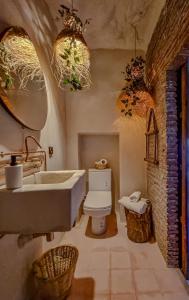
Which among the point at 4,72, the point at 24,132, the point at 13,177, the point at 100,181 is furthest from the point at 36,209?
the point at 100,181

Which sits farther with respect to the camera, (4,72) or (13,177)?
(4,72)

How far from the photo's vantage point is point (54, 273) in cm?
155

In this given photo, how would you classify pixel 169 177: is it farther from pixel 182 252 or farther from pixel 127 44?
pixel 127 44

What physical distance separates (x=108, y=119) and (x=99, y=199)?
1.27 m

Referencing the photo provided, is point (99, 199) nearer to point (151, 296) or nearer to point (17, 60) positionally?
point (151, 296)

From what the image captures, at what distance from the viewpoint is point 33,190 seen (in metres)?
0.91

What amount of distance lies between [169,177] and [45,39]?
202 cm

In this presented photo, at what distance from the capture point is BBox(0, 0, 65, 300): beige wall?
43.5 inches

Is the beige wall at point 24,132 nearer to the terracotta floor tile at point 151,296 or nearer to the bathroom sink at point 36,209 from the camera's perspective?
the bathroom sink at point 36,209

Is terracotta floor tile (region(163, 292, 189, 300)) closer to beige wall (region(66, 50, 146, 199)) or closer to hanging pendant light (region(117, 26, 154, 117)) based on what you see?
beige wall (region(66, 50, 146, 199))

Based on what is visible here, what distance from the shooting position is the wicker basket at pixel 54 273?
1.37 m

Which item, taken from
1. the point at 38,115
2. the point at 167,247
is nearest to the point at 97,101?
the point at 38,115

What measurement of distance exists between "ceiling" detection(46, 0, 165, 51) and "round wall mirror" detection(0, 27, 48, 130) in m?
1.07

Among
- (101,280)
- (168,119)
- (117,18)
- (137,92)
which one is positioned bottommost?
(101,280)
